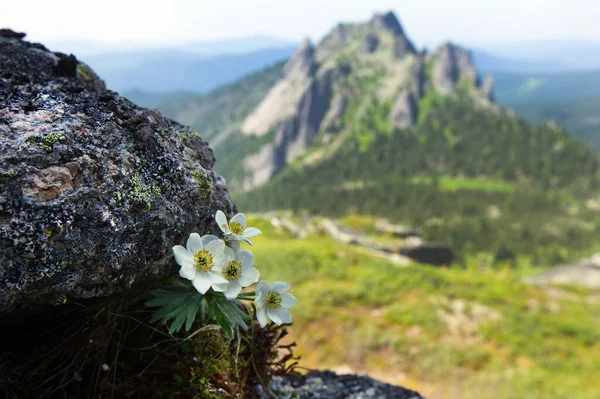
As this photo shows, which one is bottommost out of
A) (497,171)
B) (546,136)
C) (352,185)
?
(352,185)

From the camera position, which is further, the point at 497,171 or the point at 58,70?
the point at 497,171

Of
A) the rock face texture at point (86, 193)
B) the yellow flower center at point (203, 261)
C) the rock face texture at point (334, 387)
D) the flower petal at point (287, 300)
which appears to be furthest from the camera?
the rock face texture at point (334, 387)

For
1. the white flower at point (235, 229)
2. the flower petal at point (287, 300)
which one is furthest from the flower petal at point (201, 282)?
the flower petal at point (287, 300)

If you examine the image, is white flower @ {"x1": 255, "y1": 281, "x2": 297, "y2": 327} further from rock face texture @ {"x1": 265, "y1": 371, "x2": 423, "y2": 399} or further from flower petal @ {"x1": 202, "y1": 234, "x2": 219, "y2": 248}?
rock face texture @ {"x1": 265, "y1": 371, "x2": 423, "y2": 399}

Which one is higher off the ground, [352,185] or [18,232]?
[18,232]

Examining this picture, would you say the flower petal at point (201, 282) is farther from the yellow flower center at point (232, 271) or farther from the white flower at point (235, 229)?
the white flower at point (235, 229)

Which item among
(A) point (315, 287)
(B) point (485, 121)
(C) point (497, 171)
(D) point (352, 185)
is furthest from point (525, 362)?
(B) point (485, 121)

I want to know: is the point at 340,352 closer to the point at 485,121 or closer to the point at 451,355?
the point at 451,355

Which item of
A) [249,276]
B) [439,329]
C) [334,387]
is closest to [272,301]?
[249,276]
